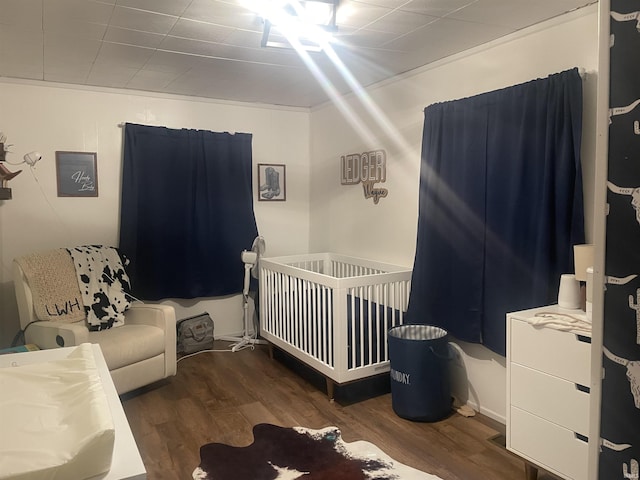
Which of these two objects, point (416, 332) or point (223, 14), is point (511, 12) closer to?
point (223, 14)

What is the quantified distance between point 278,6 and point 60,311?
2.53 m

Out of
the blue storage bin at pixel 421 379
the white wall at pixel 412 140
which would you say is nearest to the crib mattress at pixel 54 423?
the blue storage bin at pixel 421 379

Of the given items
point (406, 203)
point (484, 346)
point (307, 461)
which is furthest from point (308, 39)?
point (307, 461)

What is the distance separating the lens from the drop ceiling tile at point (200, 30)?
262 cm

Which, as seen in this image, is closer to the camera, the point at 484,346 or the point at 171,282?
the point at 484,346

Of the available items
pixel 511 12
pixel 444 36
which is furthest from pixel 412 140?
pixel 511 12

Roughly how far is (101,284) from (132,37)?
183 cm

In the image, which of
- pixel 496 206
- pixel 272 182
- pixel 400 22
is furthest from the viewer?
pixel 272 182

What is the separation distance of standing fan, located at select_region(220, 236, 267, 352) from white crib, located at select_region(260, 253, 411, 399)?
60 cm

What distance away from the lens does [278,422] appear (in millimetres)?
2992

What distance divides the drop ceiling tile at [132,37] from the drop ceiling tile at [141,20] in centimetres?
6

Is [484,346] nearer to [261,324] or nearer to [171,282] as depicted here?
[261,324]

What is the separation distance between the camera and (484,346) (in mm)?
3010

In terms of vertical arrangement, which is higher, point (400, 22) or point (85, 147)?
point (400, 22)
